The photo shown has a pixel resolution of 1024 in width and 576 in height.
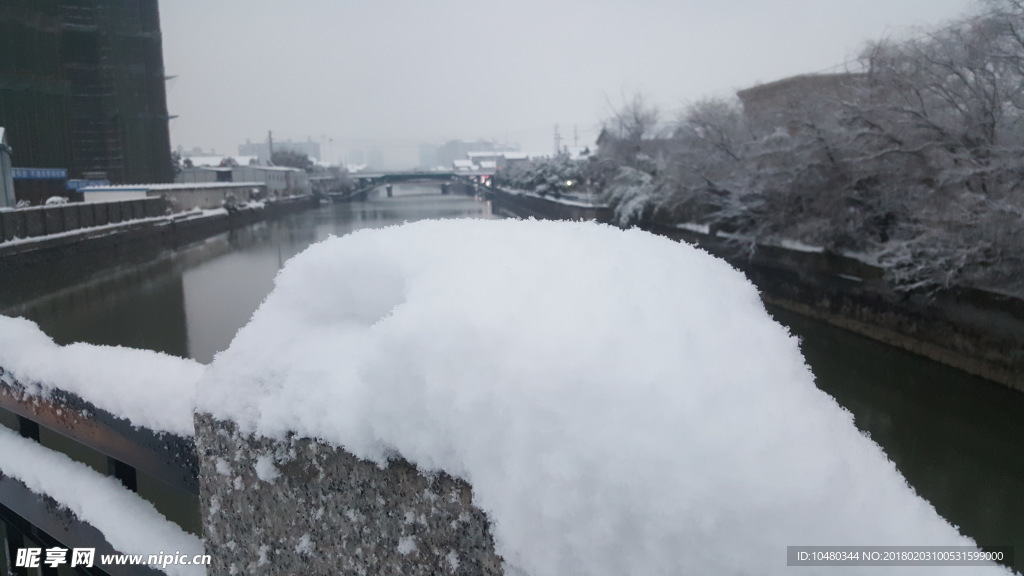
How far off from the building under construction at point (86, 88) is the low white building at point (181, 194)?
186 centimetres

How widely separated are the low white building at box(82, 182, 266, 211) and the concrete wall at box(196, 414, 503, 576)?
2642 centimetres

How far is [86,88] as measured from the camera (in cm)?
3122

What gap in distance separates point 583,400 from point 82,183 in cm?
3474

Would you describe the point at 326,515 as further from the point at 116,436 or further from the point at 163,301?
the point at 163,301

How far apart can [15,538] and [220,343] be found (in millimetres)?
9517

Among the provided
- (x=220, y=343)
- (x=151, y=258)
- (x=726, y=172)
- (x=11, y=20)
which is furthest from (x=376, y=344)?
(x=11, y=20)

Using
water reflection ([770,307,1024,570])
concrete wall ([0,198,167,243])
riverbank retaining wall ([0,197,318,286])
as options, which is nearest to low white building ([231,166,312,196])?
riverbank retaining wall ([0,197,318,286])

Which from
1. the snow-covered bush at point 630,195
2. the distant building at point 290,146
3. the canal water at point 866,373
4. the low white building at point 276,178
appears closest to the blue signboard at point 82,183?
the canal water at point 866,373

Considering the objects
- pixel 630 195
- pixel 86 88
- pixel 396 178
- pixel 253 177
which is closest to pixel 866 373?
pixel 630 195

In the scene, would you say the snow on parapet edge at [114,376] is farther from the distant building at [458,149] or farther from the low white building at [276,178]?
the distant building at [458,149]

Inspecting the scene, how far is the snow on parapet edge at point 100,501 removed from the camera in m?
1.31

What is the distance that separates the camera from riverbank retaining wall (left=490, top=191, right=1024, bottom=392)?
9.02 m

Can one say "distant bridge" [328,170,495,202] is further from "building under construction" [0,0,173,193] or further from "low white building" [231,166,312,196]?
"building under construction" [0,0,173,193]

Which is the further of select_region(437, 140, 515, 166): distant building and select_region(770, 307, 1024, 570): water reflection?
select_region(437, 140, 515, 166): distant building
